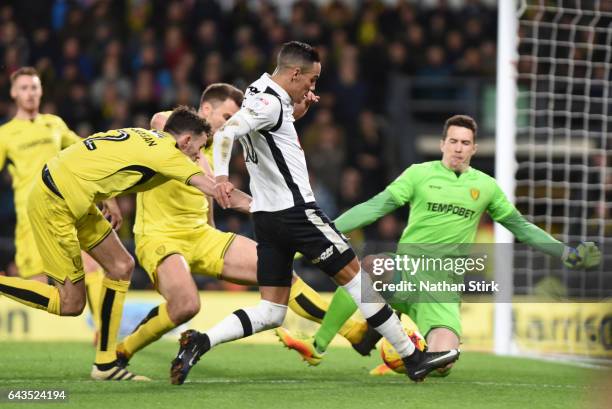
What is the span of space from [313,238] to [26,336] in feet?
16.5

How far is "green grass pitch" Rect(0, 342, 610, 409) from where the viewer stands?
6.68 m

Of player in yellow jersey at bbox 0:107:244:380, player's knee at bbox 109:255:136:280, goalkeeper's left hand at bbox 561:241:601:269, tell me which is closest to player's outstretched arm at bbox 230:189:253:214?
player in yellow jersey at bbox 0:107:244:380

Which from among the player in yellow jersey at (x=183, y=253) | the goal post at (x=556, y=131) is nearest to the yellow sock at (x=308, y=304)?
the player in yellow jersey at (x=183, y=253)

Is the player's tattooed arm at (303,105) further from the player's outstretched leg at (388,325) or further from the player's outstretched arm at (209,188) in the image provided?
the player's outstretched leg at (388,325)

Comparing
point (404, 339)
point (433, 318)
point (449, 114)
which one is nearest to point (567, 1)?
point (449, 114)

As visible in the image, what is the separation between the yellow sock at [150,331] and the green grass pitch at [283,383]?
255 mm

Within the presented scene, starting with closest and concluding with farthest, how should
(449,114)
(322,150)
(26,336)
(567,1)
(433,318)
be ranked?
(433,318) < (26,336) < (567,1) < (322,150) < (449,114)

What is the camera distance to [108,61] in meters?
14.8

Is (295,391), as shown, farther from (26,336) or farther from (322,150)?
(322,150)

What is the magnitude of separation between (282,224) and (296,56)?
1.01 meters

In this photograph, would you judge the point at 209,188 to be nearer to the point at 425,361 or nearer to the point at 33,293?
the point at 33,293

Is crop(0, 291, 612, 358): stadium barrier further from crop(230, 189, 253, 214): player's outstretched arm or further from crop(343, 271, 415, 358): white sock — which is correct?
crop(230, 189, 253, 214): player's outstretched arm

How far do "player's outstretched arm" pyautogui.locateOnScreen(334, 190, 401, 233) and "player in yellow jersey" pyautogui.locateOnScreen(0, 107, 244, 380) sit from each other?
818 mm

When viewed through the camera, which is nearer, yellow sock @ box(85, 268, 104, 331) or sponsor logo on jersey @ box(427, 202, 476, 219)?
sponsor logo on jersey @ box(427, 202, 476, 219)
